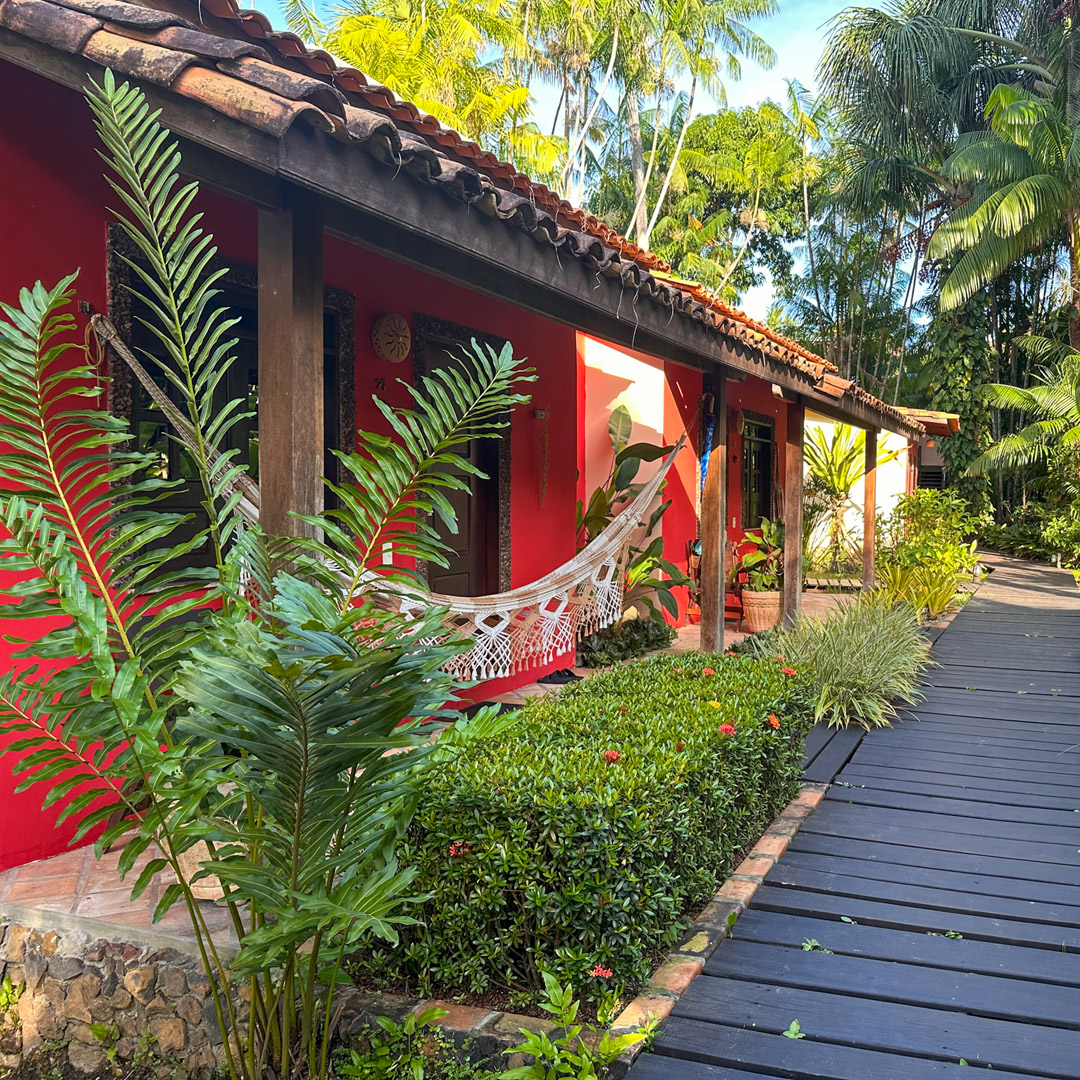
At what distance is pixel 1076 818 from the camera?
3.59m

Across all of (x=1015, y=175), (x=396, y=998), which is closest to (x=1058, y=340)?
(x=1015, y=175)

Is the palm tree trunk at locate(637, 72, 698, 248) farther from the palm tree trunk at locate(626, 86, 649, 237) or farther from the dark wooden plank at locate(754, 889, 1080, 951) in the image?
the dark wooden plank at locate(754, 889, 1080, 951)

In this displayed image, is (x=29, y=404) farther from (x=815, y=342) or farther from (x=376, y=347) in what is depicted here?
(x=815, y=342)

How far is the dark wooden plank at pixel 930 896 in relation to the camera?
273cm

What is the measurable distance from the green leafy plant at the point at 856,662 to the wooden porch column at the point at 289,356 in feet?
9.21

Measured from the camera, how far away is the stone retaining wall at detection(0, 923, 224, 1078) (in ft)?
7.24

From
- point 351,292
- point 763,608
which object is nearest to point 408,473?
point 351,292

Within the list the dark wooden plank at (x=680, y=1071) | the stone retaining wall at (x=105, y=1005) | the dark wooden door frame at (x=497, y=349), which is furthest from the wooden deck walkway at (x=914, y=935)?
the dark wooden door frame at (x=497, y=349)

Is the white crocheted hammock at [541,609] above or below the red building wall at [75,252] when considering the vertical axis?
below

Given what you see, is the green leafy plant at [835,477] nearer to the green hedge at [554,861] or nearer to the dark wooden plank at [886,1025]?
the green hedge at [554,861]

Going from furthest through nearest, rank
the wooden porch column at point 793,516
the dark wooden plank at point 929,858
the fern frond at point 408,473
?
the wooden porch column at point 793,516
the dark wooden plank at point 929,858
the fern frond at point 408,473

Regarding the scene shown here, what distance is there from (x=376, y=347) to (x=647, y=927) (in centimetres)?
283

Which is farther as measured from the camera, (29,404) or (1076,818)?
(1076,818)

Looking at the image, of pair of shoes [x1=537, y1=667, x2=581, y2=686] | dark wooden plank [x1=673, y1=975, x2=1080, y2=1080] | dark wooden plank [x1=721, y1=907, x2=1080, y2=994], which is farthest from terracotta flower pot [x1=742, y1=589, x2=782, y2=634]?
dark wooden plank [x1=673, y1=975, x2=1080, y2=1080]
